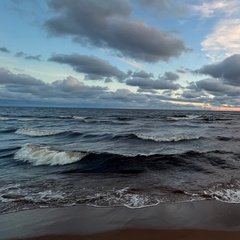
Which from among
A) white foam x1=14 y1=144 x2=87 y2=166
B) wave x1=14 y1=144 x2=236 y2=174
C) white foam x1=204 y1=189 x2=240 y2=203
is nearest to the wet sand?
white foam x1=204 y1=189 x2=240 y2=203

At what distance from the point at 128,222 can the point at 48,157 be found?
9.03 metres

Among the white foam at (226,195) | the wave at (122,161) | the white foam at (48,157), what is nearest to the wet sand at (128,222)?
the white foam at (226,195)

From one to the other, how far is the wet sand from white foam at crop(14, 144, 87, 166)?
654cm

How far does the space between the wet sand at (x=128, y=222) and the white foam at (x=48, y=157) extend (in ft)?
21.5

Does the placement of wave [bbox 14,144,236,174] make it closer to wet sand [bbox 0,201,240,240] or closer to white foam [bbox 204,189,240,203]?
white foam [bbox 204,189,240,203]

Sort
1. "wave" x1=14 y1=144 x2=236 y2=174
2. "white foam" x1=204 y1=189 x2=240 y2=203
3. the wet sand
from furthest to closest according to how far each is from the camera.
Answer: "wave" x1=14 y1=144 x2=236 y2=174
"white foam" x1=204 y1=189 x2=240 y2=203
the wet sand

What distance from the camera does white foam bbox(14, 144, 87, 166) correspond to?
43.1 feet

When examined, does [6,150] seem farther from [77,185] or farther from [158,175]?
[158,175]

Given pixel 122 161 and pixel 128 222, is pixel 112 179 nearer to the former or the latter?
pixel 122 161

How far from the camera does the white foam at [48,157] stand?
1314 centimetres

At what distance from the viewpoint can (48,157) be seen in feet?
45.6

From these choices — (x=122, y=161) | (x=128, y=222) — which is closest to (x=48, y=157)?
(x=122, y=161)

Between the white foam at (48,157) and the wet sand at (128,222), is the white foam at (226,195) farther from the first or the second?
the white foam at (48,157)

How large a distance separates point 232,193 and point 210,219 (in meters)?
2.43
